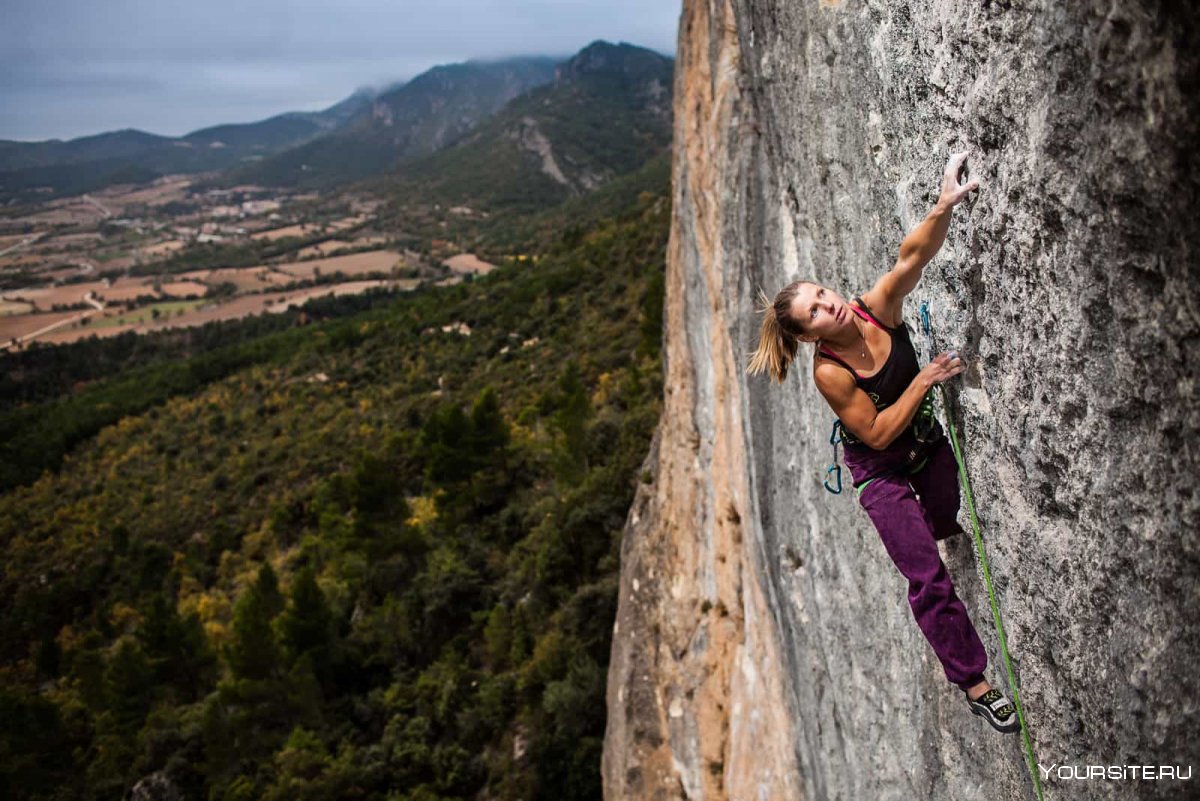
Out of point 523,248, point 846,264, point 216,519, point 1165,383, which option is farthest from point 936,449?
point 523,248

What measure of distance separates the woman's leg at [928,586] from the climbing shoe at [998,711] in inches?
3.3

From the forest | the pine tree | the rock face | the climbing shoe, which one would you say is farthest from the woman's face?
the pine tree

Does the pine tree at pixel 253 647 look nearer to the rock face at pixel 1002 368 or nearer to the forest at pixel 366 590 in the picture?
the forest at pixel 366 590

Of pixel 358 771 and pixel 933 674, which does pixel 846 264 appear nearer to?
pixel 933 674

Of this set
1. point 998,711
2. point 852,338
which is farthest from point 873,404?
point 998,711

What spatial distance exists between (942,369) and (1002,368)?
276 mm

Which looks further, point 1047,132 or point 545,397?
point 545,397

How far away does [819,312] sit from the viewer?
11.2 ft

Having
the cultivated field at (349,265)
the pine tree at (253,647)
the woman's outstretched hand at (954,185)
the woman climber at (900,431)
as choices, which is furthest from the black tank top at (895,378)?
the cultivated field at (349,265)

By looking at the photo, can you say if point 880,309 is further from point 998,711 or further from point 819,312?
point 998,711

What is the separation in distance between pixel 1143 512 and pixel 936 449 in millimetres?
1255

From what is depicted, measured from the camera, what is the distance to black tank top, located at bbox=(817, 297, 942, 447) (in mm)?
3473

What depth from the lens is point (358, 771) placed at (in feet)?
64.7

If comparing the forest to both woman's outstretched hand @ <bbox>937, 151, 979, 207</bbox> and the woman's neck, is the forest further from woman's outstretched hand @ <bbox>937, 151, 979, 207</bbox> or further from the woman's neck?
woman's outstretched hand @ <bbox>937, 151, 979, 207</bbox>
